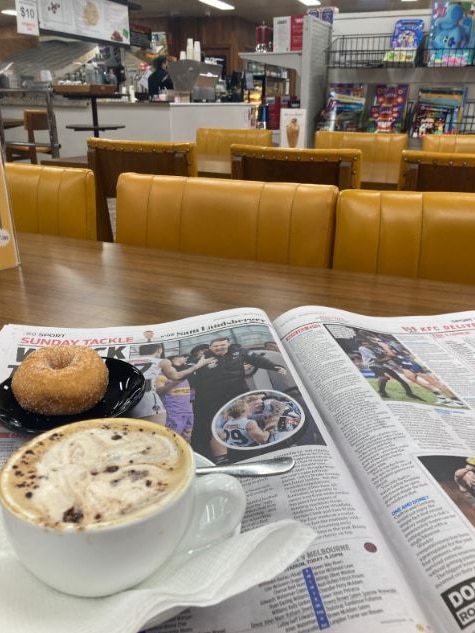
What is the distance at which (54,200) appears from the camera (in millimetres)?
1213

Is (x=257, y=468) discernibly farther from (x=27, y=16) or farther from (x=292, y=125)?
(x=27, y=16)

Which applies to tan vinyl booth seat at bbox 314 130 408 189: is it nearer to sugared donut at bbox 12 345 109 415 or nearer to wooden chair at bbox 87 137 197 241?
wooden chair at bbox 87 137 197 241

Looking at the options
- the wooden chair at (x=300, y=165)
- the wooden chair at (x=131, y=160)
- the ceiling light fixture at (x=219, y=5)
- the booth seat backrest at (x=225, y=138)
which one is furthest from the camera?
the ceiling light fixture at (x=219, y=5)

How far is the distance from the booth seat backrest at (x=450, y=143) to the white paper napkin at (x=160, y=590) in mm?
2578

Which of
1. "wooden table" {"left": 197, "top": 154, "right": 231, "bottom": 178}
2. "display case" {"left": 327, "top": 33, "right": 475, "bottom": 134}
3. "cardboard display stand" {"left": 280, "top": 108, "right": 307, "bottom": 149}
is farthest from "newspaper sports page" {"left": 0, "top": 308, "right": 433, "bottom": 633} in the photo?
"display case" {"left": 327, "top": 33, "right": 475, "bottom": 134}

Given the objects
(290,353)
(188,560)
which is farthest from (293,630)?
(290,353)

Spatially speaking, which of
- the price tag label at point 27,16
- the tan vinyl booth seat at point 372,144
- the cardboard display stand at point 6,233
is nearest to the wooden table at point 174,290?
the cardboard display stand at point 6,233

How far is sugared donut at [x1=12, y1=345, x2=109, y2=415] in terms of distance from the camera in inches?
17.4

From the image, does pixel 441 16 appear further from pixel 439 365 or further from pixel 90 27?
pixel 90 27

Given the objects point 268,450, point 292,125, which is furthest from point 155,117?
point 268,450

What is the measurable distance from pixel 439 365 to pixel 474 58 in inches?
109

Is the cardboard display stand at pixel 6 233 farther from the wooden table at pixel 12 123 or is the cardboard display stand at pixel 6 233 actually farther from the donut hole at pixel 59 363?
the wooden table at pixel 12 123

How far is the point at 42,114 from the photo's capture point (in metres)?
4.57

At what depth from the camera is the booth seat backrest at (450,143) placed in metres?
2.46
